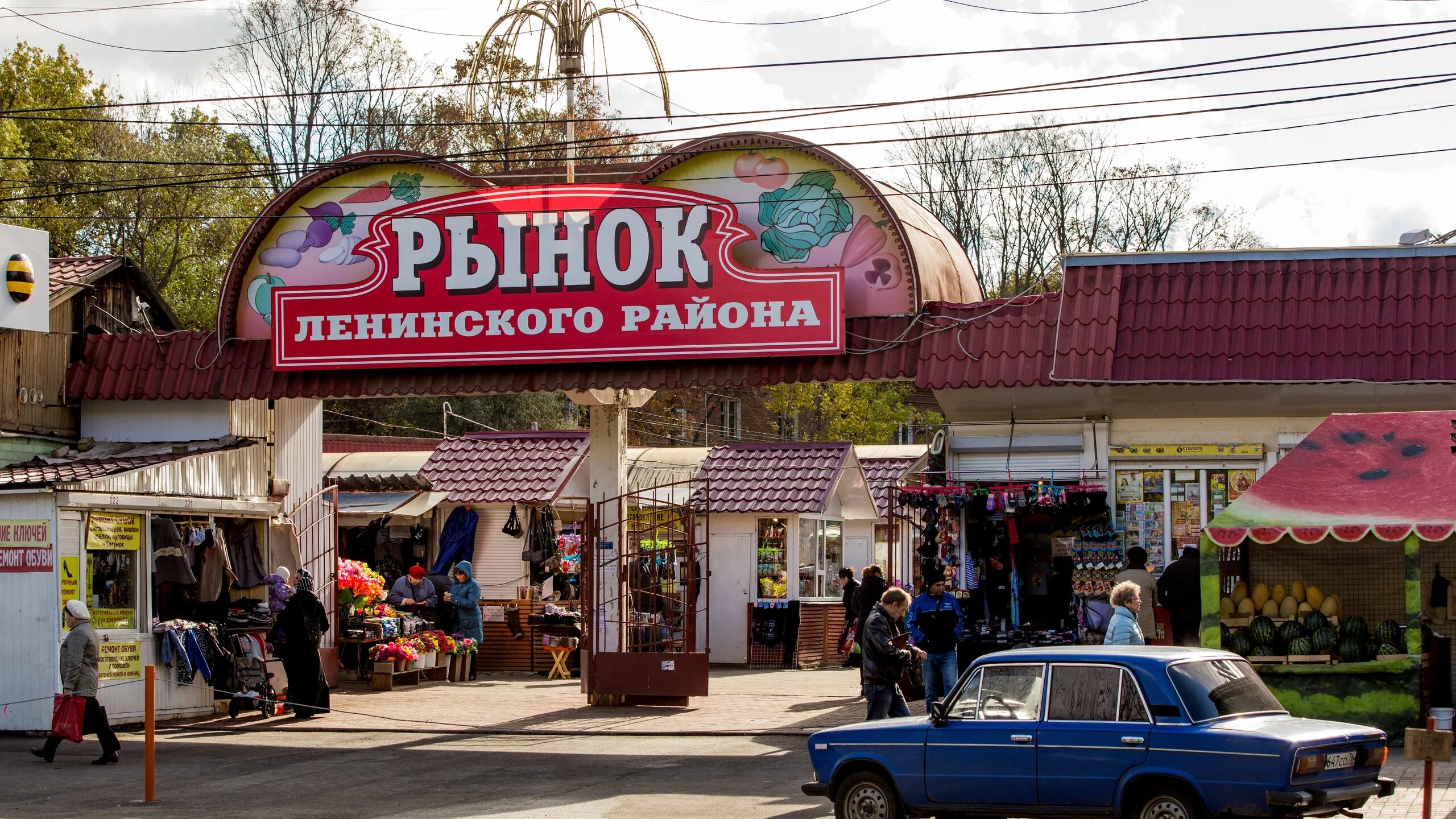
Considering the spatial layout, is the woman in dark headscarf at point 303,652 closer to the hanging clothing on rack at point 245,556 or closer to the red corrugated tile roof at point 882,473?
the hanging clothing on rack at point 245,556

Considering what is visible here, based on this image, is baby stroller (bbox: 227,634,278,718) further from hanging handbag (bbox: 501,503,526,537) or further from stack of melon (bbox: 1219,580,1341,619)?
stack of melon (bbox: 1219,580,1341,619)

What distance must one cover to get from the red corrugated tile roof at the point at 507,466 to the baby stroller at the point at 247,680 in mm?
7806

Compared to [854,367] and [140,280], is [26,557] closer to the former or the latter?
[140,280]

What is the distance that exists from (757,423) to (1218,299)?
42065 millimetres

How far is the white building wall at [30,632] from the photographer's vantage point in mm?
17922

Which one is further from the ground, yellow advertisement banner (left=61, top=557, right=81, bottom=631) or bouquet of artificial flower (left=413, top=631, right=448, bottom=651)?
yellow advertisement banner (left=61, top=557, right=81, bottom=631)

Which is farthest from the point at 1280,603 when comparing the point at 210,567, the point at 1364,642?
the point at 210,567

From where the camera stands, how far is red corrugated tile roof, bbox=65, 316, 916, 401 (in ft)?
Answer: 58.5

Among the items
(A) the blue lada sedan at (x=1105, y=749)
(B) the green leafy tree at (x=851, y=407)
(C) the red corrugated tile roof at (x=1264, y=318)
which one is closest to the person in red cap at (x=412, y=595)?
(C) the red corrugated tile roof at (x=1264, y=318)

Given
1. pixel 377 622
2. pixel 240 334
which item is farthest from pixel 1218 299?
pixel 377 622

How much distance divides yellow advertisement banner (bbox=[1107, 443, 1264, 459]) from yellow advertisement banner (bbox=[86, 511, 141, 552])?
11308 millimetres

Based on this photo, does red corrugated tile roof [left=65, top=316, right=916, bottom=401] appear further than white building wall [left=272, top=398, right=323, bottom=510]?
No

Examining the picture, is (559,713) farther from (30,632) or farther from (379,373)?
(30,632)

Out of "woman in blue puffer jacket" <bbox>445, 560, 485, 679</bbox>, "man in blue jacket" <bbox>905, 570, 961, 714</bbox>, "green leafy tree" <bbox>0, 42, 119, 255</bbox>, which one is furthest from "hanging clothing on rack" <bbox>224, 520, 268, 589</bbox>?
"green leafy tree" <bbox>0, 42, 119, 255</bbox>
